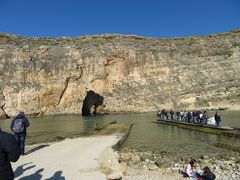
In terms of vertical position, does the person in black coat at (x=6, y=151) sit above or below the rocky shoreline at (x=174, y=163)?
above

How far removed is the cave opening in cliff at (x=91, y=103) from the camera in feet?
329

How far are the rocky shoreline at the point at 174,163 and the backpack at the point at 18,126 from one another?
209 inches

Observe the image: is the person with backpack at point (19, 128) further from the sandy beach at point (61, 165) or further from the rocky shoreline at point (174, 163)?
the rocky shoreline at point (174, 163)

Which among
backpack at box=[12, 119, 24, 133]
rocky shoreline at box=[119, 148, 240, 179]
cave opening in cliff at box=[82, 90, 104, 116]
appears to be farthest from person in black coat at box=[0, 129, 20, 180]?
cave opening in cliff at box=[82, 90, 104, 116]

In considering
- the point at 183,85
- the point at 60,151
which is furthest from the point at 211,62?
the point at 60,151

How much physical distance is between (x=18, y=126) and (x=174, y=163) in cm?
813

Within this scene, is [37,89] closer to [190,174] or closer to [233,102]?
[233,102]

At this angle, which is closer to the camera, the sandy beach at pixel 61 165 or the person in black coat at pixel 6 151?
the person in black coat at pixel 6 151

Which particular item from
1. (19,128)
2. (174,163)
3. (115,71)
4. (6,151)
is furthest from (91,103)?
(6,151)

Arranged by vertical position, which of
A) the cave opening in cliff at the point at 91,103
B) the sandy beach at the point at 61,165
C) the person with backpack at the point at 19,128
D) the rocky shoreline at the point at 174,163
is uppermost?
the cave opening in cliff at the point at 91,103

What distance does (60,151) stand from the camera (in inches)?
768

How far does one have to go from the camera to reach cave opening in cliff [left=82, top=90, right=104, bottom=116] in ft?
329

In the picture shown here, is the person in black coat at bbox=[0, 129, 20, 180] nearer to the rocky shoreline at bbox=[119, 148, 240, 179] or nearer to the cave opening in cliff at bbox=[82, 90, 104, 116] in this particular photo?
the rocky shoreline at bbox=[119, 148, 240, 179]

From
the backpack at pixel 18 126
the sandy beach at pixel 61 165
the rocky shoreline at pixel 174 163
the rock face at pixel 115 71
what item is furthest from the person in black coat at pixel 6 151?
the rock face at pixel 115 71
